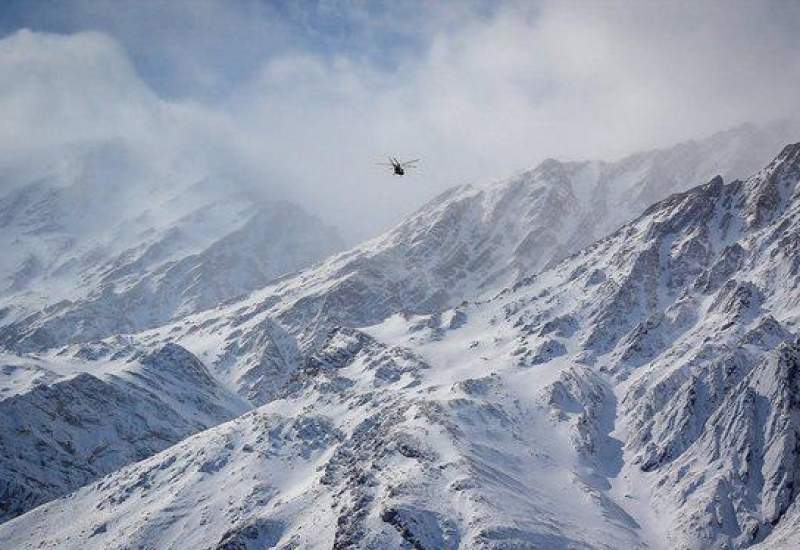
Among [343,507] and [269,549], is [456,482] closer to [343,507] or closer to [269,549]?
[343,507]

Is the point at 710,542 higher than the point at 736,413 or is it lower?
lower

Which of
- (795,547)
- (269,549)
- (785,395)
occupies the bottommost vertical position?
(269,549)

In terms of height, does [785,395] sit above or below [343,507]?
above

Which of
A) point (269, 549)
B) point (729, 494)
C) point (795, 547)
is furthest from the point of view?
point (269, 549)

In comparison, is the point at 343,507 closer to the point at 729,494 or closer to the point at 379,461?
the point at 379,461

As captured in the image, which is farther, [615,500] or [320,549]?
[615,500]

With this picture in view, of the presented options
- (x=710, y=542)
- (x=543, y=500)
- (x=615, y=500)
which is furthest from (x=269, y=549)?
(x=710, y=542)

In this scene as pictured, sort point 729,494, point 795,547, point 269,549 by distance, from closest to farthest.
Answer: point 795,547
point 729,494
point 269,549

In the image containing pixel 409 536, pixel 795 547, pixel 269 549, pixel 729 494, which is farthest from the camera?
pixel 269 549

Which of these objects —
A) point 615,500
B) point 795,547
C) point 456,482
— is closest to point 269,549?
point 456,482

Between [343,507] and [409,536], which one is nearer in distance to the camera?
[409,536]
